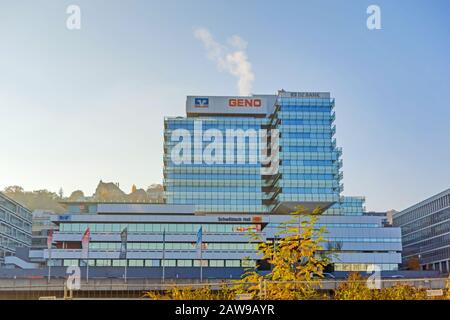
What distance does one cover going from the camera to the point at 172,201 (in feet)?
368

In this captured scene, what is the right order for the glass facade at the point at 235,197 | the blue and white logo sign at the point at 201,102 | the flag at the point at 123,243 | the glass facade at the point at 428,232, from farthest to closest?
the blue and white logo sign at the point at 201,102 < the glass facade at the point at 428,232 < the glass facade at the point at 235,197 < the flag at the point at 123,243

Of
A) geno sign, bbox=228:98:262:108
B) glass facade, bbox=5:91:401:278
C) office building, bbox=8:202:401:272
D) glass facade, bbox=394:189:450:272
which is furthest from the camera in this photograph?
geno sign, bbox=228:98:262:108

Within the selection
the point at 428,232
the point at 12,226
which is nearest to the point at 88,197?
the point at 12,226

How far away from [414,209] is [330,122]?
2438 cm

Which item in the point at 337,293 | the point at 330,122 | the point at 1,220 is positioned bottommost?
the point at 337,293

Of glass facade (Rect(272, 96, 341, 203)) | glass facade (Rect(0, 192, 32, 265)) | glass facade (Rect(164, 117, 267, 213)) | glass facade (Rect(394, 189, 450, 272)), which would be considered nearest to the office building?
glass facade (Rect(164, 117, 267, 213))

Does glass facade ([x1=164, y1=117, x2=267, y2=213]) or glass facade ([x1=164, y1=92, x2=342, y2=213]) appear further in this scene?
glass facade ([x1=164, y1=117, x2=267, y2=213])

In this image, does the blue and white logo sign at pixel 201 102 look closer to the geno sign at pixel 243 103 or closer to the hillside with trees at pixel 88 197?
the geno sign at pixel 243 103

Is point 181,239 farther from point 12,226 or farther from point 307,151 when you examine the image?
point 12,226

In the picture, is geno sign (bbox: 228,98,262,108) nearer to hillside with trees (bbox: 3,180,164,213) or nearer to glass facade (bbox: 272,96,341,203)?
glass facade (bbox: 272,96,341,203)

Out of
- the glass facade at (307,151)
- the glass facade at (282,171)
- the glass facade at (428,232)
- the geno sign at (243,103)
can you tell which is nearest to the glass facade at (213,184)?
the glass facade at (282,171)

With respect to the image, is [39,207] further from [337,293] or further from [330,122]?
[337,293]

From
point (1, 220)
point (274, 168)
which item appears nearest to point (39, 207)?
point (1, 220)
